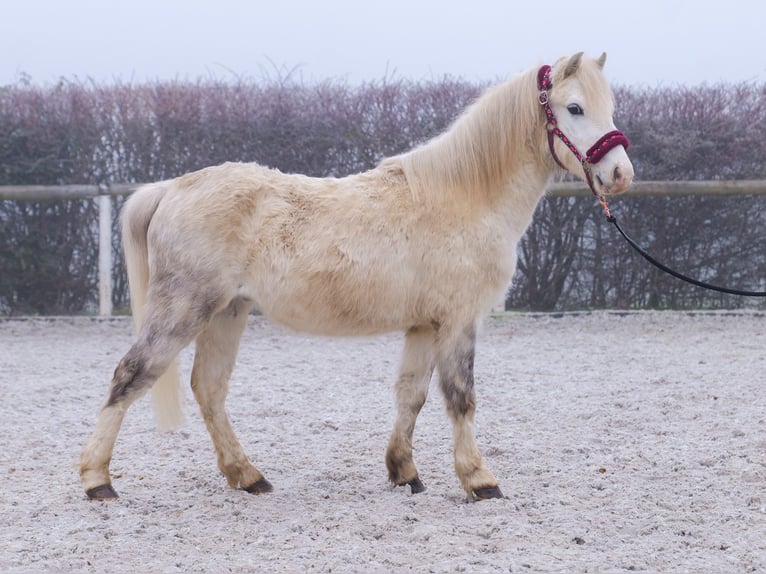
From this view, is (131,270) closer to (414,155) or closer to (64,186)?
(414,155)

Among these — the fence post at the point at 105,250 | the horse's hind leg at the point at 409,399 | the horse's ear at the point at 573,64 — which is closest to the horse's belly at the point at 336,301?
the horse's hind leg at the point at 409,399

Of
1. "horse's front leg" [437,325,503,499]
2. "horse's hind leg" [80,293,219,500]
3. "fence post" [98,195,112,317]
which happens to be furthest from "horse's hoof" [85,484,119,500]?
"fence post" [98,195,112,317]

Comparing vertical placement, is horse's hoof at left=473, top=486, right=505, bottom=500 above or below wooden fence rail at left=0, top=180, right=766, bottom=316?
below

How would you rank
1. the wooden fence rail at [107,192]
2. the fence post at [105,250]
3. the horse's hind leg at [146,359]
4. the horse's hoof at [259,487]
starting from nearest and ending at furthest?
the horse's hind leg at [146,359] < the horse's hoof at [259,487] < the wooden fence rail at [107,192] < the fence post at [105,250]

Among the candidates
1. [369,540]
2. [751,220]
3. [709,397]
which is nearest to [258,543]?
[369,540]

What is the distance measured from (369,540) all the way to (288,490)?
0.92m

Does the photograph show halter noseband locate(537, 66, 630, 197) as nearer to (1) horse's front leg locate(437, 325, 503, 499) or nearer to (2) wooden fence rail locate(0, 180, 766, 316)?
(1) horse's front leg locate(437, 325, 503, 499)

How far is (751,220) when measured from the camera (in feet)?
33.6

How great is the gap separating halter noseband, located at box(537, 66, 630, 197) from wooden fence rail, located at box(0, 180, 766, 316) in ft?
A: 18.6

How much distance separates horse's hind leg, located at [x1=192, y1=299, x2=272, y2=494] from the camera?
440 centimetres

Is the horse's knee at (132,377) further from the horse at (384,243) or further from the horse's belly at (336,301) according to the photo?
the horse's belly at (336,301)

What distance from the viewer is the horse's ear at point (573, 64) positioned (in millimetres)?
4109

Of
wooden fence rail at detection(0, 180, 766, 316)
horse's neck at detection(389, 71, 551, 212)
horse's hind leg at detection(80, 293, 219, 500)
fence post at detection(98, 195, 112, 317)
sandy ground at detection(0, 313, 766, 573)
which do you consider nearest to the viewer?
sandy ground at detection(0, 313, 766, 573)

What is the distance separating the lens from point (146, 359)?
410cm
